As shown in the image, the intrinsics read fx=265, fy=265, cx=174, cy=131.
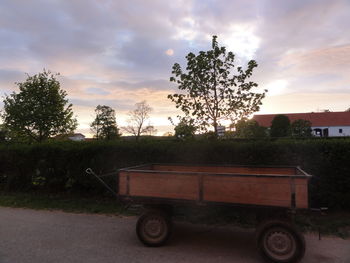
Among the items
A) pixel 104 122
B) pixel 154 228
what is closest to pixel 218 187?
pixel 154 228

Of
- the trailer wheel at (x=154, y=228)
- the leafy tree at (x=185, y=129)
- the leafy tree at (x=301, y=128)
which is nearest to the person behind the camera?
the trailer wheel at (x=154, y=228)

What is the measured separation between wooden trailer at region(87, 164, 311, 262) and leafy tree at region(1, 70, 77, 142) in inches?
732

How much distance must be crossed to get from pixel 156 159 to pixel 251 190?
3757 millimetres

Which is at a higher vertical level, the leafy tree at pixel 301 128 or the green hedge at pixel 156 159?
the leafy tree at pixel 301 128

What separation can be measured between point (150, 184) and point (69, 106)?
21.1m

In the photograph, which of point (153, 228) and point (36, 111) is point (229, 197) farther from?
point (36, 111)

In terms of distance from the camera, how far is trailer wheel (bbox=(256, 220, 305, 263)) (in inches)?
143

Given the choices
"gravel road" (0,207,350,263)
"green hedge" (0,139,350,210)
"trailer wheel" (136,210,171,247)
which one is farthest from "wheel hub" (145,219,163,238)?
"green hedge" (0,139,350,210)

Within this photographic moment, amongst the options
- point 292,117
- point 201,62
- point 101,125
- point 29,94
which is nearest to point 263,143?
point 201,62

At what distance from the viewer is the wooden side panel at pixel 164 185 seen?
411cm

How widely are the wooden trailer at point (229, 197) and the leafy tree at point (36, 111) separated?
1859cm

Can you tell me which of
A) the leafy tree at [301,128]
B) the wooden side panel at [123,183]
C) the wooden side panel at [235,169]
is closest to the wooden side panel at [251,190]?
the wooden side panel at [123,183]

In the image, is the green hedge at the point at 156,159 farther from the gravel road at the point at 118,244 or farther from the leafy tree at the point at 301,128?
the leafy tree at the point at 301,128

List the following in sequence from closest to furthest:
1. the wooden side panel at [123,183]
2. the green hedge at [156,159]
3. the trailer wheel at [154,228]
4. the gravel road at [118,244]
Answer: the gravel road at [118,244], the trailer wheel at [154,228], the wooden side panel at [123,183], the green hedge at [156,159]
